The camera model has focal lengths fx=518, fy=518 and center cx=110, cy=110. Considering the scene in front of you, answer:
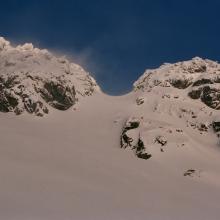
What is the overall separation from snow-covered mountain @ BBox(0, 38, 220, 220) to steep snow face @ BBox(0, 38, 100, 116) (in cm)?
13

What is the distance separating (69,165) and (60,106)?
760 inches

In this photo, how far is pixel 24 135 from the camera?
172ft

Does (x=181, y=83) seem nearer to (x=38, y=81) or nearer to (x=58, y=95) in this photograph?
(x=58, y=95)

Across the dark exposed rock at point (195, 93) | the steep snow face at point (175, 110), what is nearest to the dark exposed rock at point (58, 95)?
the steep snow face at point (175, 110)

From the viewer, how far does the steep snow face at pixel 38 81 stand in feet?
197

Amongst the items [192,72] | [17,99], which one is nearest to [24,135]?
[17,99]

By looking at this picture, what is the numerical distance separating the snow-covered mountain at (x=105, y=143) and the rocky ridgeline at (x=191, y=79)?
0.13 m

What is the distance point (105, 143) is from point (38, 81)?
1447 centimetres

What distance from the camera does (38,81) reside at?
6391 centimetres

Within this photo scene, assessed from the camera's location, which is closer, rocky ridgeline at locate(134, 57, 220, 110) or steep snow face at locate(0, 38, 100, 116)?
steep snow face at locate(0, 38, 100, 116)

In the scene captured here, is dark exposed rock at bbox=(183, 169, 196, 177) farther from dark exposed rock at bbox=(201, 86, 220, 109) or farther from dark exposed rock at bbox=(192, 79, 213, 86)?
dark exposed rock at bbox=(192, 79, 213, 86)

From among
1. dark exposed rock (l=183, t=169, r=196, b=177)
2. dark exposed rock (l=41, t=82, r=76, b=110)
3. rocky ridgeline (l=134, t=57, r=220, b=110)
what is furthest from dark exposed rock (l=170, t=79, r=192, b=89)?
dark exposed rock (l=183, t=169, r=196, b=177)

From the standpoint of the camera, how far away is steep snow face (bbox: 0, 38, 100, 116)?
60.1 metres

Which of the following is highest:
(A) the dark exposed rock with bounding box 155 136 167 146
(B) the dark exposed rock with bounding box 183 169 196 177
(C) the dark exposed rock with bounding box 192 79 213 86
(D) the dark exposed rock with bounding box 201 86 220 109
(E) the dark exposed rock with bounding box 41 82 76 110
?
(C) the dark exposed rock with bounding box 192 79 213 86
